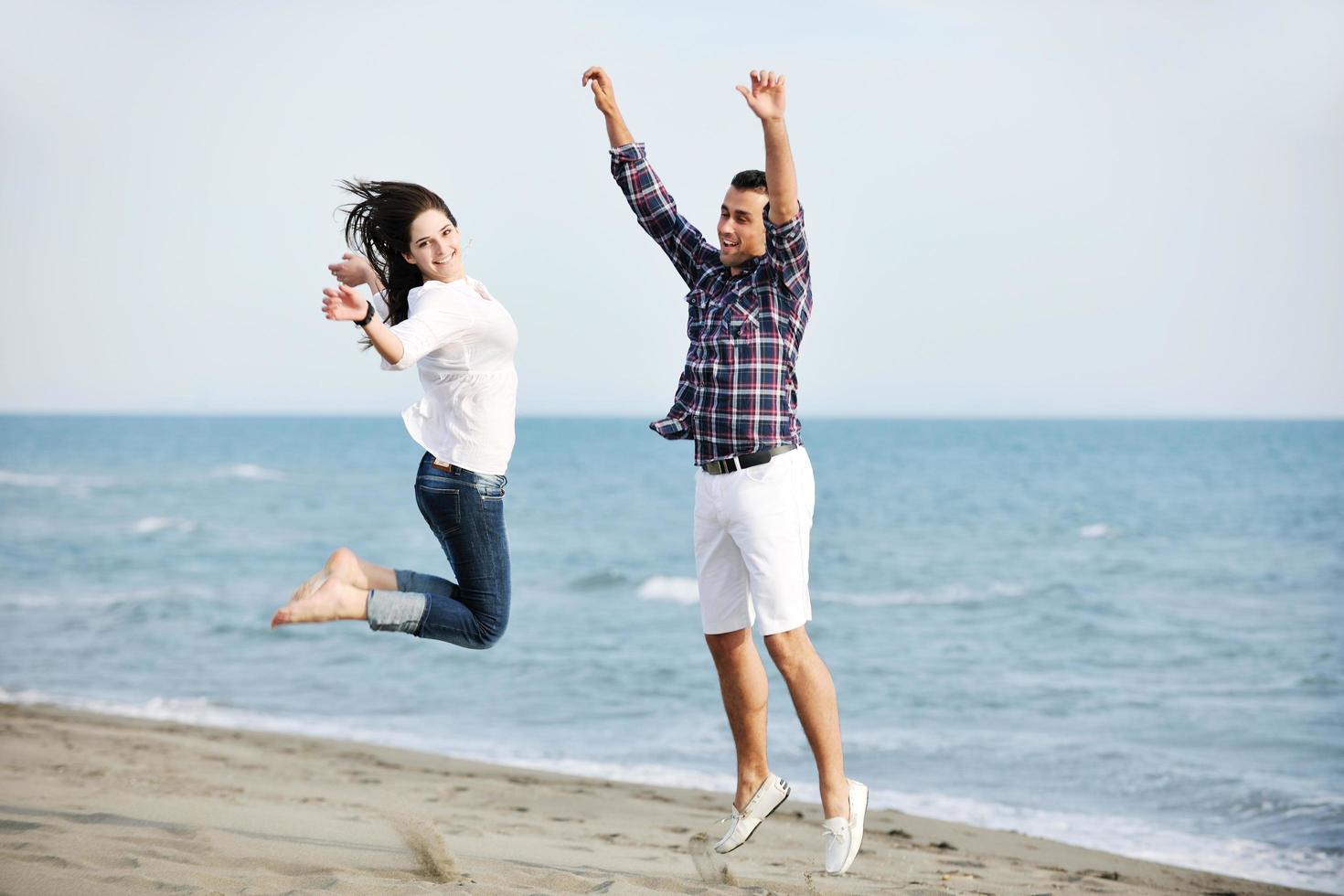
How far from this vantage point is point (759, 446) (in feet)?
13.3

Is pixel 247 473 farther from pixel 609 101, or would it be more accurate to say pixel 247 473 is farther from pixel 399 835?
pixel 609 101

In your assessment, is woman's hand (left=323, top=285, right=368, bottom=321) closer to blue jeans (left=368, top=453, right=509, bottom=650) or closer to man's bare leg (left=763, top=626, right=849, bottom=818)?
blue jeans (left=368, top=453, right=509, bottom=650)

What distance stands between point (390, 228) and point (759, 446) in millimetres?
1452

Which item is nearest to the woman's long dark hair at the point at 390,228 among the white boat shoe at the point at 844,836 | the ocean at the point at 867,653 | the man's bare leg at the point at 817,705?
the man's bare leg at the point at 817,705

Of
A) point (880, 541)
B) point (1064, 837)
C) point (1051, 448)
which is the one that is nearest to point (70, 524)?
point (880, 541)

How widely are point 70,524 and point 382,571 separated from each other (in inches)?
1019

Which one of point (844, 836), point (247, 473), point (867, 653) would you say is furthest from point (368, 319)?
point (247, 473)

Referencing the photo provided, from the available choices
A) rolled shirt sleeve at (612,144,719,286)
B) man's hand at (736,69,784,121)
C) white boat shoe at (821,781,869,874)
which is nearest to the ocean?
white boat shoe at (821,781,869,874)

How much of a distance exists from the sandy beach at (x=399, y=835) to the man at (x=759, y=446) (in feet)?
2.71

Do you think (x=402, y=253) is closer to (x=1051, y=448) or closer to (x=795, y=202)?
(x=795, y=202)

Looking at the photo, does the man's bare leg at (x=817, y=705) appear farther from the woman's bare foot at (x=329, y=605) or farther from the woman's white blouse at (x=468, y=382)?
the woman's bare foot at (x=329, y=605)

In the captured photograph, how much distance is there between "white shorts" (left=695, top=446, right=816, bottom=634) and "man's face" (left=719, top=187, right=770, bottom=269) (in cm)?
71

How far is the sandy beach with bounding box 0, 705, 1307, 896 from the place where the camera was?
14.8 feet

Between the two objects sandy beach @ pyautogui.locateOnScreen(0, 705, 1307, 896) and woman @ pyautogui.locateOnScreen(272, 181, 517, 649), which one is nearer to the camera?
woman @ pyautogui.locateOnScreen(272, 181, 517, 649)
